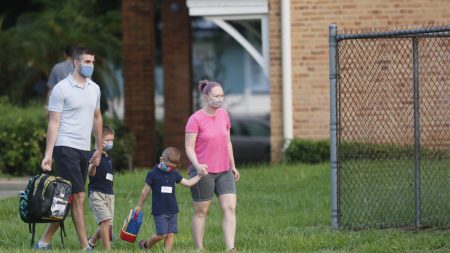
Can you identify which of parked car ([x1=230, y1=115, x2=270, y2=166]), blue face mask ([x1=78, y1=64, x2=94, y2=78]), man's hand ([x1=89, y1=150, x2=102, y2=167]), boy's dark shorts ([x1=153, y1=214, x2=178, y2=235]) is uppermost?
blue face mask ([x1=78, y1=64, x2=94, y2=78])

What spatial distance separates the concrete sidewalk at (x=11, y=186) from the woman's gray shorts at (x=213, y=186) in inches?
216

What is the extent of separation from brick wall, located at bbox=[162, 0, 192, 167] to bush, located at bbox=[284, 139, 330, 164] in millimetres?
3659

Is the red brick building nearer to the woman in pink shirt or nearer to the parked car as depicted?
the parked car

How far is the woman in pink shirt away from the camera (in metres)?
10.6

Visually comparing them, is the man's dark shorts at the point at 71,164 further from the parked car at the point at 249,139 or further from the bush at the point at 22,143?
the parked car at the point at 249,139

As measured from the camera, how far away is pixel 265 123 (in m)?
35.2

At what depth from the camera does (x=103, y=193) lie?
11094 millimetres

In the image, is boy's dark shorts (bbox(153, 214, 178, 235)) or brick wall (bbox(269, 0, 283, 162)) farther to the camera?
brick wall (bbox(269, 0, 283, 162))

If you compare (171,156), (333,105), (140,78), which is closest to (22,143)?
(140,78)

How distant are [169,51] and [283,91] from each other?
3.62m

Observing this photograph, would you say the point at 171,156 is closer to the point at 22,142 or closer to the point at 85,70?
the point at 85,70

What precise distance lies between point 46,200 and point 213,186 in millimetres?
1488

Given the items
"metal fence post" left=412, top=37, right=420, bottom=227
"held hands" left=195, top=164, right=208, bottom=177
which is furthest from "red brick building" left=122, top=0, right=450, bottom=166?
"held hands" left=195, top=164, right=208, bottom=177

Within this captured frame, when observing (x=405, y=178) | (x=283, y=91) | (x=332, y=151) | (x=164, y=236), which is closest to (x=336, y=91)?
(x=332, y=151)
